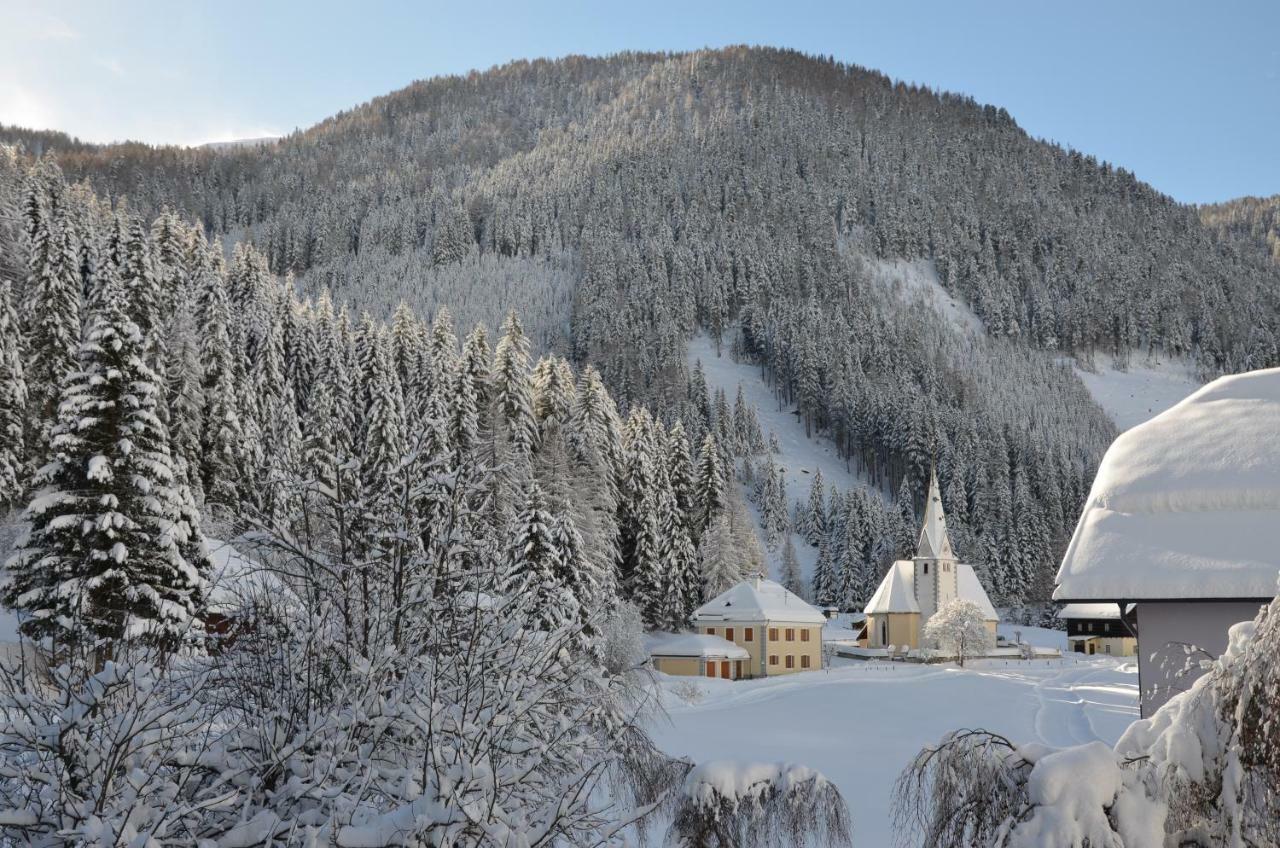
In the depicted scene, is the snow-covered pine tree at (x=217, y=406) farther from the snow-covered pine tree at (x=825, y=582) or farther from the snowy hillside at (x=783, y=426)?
the snowy hillside at (x=783, y=426)

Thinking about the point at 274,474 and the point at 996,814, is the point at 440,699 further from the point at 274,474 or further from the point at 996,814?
the point at 996,814

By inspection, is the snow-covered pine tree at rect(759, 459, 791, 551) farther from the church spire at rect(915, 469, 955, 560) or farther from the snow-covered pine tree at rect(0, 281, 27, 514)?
the snow-covered pine tree at rect(0, 281, 27, 514)

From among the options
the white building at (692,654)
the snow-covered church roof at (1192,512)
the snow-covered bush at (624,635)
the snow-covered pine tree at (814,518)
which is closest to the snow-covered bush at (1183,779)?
the snow-covered church roof at (1192,512)

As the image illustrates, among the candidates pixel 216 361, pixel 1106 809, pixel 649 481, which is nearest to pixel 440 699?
pixel 1106 809

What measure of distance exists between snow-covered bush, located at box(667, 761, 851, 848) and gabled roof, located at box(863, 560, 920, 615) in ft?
267

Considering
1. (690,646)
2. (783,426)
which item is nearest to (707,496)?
(690,646)

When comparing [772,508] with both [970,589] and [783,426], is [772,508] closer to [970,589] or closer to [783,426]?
[970,589]

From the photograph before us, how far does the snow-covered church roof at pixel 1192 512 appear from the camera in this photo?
1248 centimetres

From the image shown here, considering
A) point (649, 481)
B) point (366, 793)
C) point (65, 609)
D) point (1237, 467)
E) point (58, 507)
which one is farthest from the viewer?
point (649, 481)

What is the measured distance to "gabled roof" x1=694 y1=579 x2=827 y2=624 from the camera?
7012 centimetres

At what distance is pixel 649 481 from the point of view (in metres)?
68.1

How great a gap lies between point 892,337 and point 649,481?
418 ft

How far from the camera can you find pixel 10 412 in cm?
4162

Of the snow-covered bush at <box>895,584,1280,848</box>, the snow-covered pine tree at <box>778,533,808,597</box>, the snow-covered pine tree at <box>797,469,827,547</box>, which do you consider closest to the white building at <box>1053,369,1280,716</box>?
the snow-covered bush at <box>895,584,1280,848</box>
